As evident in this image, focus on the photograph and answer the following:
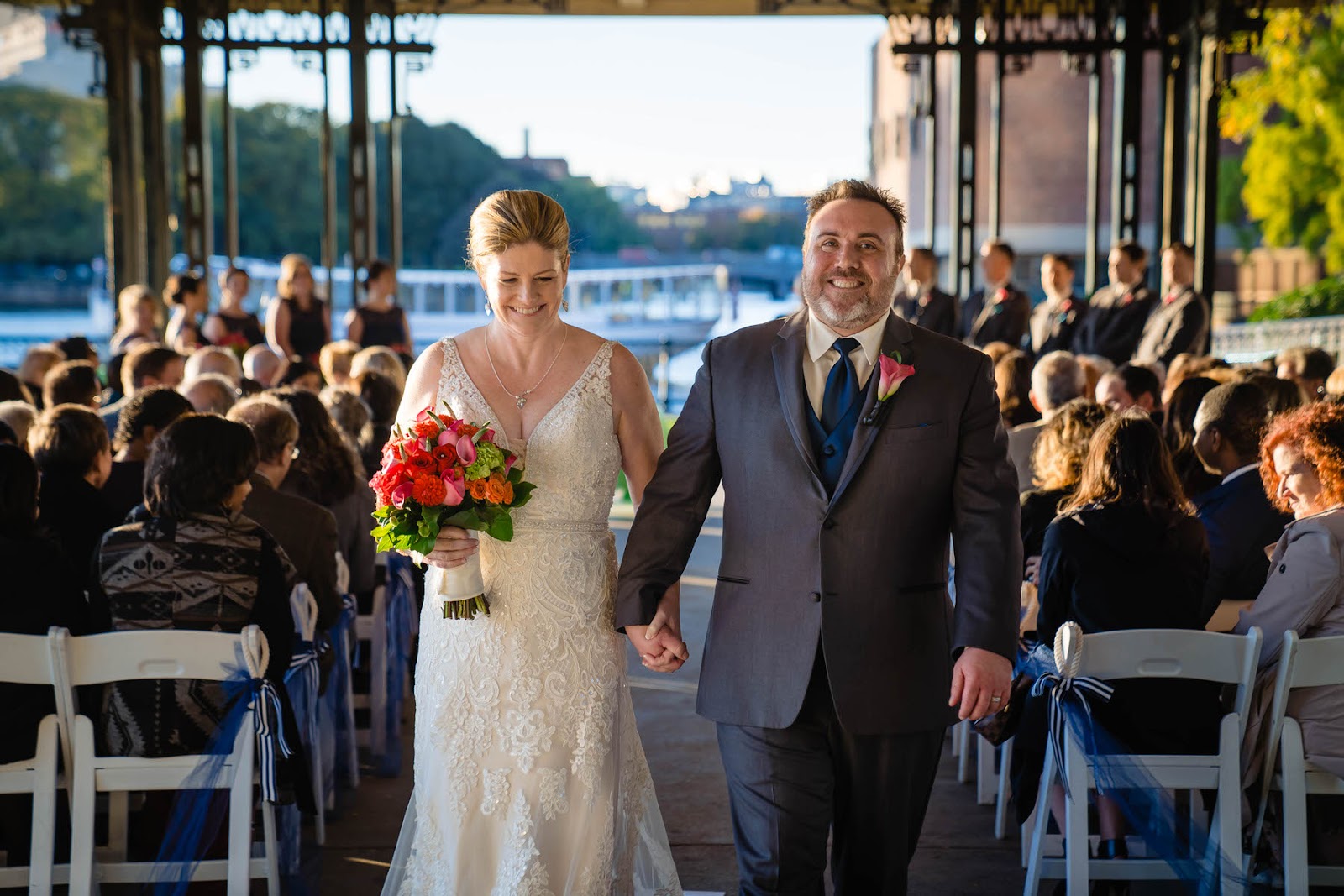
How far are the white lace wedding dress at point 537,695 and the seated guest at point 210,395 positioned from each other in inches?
109

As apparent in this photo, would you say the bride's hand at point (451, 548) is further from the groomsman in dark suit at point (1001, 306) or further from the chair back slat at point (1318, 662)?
the groomsman in dark suit at point (1001, 306)

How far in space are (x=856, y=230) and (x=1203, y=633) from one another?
1.38 m

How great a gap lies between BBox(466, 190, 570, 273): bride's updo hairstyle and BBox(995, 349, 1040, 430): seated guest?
374cm

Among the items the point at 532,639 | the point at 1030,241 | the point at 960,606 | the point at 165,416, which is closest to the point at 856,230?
the point at 960,606

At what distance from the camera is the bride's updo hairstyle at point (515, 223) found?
330 cm

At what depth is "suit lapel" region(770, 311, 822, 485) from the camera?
9.75 ft

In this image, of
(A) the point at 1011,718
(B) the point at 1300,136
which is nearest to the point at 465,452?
(A) the point at 1011,718

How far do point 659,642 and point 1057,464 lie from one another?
202cm

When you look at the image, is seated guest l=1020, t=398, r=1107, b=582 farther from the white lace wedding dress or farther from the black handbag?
the white lace wedding dress

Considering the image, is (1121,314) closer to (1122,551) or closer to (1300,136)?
(1122,551)

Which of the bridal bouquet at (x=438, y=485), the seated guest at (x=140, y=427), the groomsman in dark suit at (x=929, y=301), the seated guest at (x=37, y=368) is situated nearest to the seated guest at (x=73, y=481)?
the seated guest at (x=140, y=427)

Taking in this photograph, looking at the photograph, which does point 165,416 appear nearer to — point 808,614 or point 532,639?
point 532,639

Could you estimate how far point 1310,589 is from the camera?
364 cm

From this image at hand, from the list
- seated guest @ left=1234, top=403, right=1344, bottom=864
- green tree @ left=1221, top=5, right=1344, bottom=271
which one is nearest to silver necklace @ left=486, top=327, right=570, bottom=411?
seated guest @ left=1234, top=403, right=1344, bottom=864
